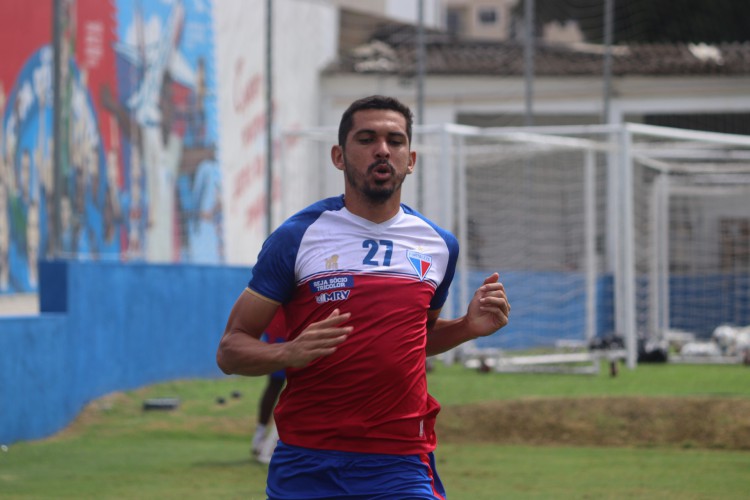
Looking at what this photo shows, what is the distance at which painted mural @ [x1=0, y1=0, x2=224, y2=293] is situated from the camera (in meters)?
14.4

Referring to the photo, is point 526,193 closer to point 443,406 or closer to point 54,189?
point 443,406

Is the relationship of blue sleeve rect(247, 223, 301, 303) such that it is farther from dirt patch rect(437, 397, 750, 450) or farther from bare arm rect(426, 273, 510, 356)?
dirt patch rect(437, 397, 750, 450)

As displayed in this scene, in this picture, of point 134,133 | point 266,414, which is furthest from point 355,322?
point 134,133

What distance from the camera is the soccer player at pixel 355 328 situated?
186 inches

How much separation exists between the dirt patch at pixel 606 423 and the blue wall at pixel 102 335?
3.60 meters

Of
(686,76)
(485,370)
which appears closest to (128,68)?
(485,370)

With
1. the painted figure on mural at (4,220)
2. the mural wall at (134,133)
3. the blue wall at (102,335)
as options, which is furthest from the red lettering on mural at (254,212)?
the painted figure on mural at (4,220)

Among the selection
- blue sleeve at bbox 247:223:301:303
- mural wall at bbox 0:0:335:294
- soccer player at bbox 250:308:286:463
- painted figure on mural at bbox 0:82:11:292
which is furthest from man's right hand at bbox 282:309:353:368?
painted figure on mural at bbox 0:82:11:292

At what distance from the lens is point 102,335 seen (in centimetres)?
1445

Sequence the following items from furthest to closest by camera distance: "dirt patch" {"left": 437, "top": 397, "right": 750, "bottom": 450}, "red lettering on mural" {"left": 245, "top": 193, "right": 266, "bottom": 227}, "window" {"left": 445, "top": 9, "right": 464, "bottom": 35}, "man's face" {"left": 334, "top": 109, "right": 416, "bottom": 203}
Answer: "window" {"left": 445, "top": 9, "right": 464, "bottom": 35} < "red lettering on mural" {"left": 245, "top": 193, "right": 266, "bottom": 227} < "dirt patch" {"left": 437, "top": 397, "right": 750, "bottom": 450} < "man's face" {"left": 334, "top": 109, "right": 416, "bottom": 203}

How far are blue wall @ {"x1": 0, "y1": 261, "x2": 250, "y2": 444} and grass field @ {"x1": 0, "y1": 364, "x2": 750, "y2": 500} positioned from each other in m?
0.24

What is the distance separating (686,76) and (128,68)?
15605mm

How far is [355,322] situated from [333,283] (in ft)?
0.53

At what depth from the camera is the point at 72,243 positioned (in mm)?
14648
